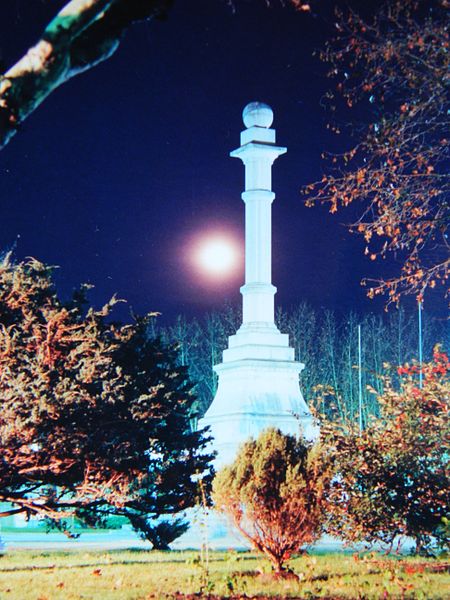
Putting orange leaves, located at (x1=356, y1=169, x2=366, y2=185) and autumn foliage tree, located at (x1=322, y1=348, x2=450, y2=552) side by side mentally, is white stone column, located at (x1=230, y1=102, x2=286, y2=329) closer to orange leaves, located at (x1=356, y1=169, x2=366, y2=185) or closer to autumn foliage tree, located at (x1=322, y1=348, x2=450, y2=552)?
autumn foliage tree, located at (x1=322, y1=348, x2=450, y2=552)

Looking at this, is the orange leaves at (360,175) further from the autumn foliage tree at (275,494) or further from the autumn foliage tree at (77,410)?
the autumn foliage tree at (77,410)

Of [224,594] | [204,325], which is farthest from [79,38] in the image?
[204,325]

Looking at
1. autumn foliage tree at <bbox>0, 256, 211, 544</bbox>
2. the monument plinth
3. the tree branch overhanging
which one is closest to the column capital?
the monument plinth

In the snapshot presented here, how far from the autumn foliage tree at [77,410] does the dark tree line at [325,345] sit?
109 feet

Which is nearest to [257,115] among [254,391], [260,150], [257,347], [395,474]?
[260,150]

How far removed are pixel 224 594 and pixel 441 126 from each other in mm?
5941

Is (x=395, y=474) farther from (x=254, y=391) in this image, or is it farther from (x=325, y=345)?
(x=325, y=345)

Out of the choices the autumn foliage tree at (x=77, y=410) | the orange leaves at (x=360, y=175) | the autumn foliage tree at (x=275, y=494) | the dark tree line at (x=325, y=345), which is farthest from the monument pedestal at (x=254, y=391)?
the orange leaves at (x=360, y=175)

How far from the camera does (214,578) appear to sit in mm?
12766

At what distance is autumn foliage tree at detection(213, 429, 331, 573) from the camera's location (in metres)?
11.9

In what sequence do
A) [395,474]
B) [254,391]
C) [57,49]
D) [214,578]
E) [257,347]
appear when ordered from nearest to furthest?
[57,49], [214,578], [395,474], [254,391], [257,347]

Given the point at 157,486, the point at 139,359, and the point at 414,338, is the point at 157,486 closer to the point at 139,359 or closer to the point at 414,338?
the point at 139,359

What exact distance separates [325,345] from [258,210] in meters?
23.6

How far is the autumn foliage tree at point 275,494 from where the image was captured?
39.1 ft
